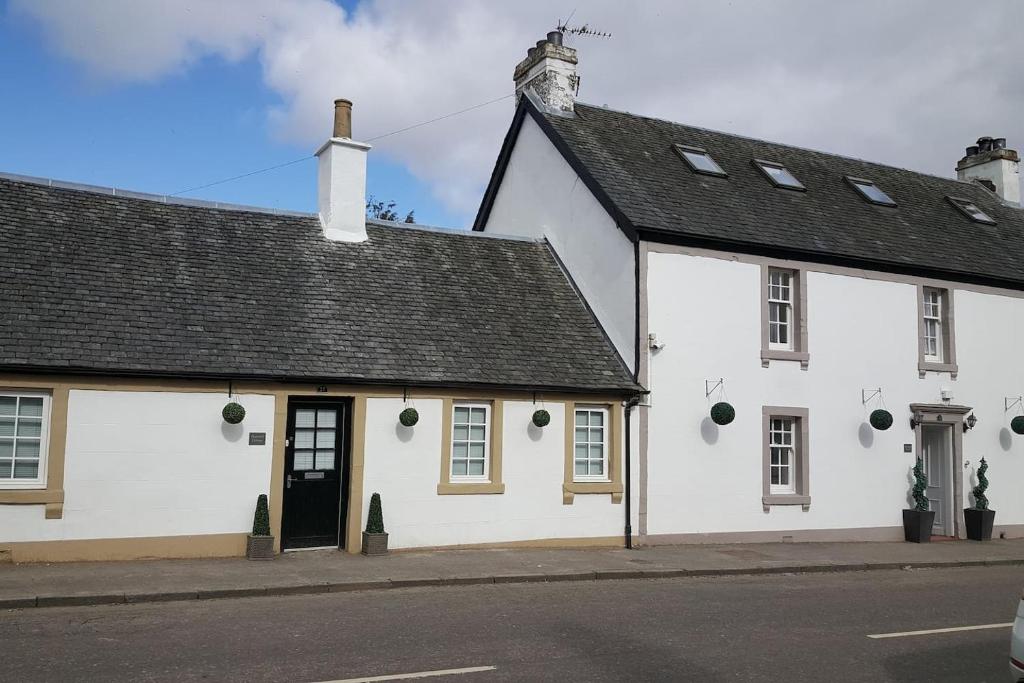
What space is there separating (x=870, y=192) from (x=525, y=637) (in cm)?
1747

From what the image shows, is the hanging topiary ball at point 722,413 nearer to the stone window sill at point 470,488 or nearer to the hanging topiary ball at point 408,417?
the stone window sill at point 470,488

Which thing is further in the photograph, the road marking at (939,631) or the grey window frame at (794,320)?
the grey window frame at (794,320)

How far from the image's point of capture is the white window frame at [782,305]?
18.1 meters

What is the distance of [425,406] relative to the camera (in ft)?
47.9

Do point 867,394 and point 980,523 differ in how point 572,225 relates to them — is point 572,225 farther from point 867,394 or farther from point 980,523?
point 980,523

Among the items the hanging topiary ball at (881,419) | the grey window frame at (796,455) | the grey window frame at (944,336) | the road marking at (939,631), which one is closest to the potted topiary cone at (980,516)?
the grey window frame at (944,336)

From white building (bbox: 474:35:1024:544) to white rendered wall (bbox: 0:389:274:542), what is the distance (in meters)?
6.88

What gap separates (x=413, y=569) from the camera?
1247cm

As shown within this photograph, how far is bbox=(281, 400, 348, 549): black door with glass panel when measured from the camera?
13.9 m

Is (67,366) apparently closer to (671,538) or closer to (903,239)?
(671,538)

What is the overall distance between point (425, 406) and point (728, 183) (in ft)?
30.5

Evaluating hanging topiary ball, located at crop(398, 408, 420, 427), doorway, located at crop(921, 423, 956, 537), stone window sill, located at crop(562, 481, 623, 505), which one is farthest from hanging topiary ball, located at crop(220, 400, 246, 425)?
doorway, located at crop(921, 423, 956, 537)

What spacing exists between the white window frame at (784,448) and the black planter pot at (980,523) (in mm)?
4534

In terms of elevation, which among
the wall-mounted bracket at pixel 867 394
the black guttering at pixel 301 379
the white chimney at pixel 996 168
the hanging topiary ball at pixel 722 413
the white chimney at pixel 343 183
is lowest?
the hanging topiary ball at pixel 722 413
